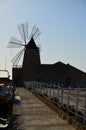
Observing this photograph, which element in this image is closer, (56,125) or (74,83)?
(56,125)

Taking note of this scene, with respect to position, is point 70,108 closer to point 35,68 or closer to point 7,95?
point 7,95

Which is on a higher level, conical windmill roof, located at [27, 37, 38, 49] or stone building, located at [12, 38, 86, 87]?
conical windmill roof, located at [27, 37, 38, 49]

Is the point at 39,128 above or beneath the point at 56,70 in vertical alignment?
beneath

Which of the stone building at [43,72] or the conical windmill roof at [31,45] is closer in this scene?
the conical windmill roof at [31,45]

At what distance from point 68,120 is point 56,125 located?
0.69 m

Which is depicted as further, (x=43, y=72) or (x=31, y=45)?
(x=43, y=72)

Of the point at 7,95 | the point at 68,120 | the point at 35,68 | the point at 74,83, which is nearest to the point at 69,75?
the point at 74,83

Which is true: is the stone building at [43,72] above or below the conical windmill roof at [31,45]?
below

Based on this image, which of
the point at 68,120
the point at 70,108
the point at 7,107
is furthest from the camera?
the point at 7,107

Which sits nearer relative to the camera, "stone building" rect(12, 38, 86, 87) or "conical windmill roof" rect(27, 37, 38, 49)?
"conical windmill roof" rect(27, 37, 38, 49)

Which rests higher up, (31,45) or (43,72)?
(31,45)

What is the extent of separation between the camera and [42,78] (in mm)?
81562

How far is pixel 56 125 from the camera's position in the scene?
515 inches

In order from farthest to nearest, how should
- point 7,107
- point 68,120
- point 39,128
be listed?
point 7,107 < point 68,120 < point 39,128
